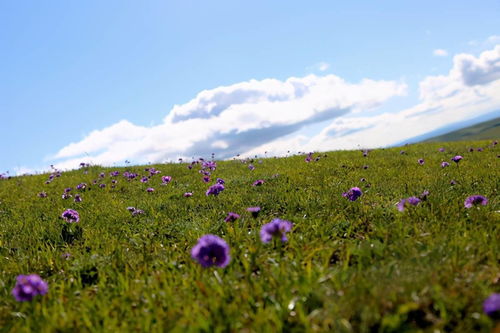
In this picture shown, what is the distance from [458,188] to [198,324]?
5280 mm

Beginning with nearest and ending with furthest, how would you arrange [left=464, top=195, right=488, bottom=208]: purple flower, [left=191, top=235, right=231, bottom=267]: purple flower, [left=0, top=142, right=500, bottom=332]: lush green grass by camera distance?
1. [left=0, top=142, right=500, bottom=332]: lush green grass
2. [left=191, top=235, right=231, bottom=267]: purple flower
3. [left=464, top=195, right=488, bottom=208]: purple flower

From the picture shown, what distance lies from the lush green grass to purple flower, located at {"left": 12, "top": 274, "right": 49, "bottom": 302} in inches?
5.3

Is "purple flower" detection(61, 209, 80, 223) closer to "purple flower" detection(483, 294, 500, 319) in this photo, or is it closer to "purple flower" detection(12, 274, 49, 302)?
"purple flower" detection(12, 274, 49, 302)

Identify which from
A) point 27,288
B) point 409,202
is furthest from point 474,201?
point 27,288

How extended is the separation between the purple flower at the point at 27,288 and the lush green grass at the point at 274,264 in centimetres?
13

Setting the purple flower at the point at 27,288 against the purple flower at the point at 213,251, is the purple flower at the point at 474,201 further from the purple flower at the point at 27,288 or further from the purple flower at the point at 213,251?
the purple flower at the point at 27,288

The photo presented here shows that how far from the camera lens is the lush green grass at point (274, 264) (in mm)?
2438

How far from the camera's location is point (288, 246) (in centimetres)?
388

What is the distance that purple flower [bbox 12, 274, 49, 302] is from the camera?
279 cm

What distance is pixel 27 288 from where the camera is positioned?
2.79 meters

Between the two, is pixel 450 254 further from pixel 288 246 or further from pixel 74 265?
pixel 74 265

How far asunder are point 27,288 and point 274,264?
2057 millimetres

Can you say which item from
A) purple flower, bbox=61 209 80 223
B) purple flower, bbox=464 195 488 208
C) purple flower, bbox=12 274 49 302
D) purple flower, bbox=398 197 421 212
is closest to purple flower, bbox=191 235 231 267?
purple flower, bbox=12 274 49 302

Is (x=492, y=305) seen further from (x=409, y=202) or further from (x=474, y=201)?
(x=474, y=201)
